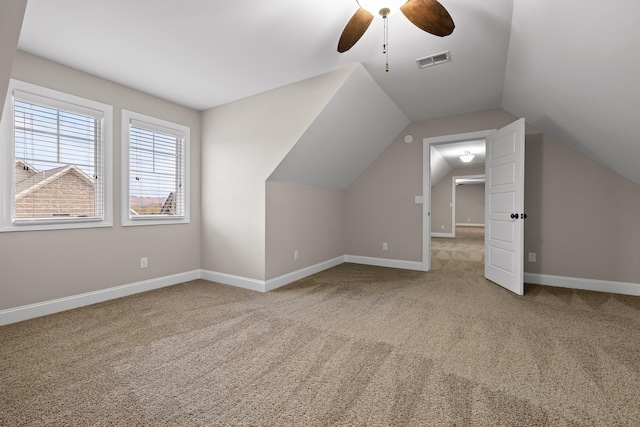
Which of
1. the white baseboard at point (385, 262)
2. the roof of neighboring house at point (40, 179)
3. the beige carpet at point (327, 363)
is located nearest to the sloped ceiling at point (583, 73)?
the beige carpet at point (327, 363)

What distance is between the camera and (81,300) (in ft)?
9.43

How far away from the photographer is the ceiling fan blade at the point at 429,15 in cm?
164

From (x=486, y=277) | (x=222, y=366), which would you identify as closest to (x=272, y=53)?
(x=222, y=366)

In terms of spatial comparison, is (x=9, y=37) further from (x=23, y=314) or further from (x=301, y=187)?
(x=301, y=187)

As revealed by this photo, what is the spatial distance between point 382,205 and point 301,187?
64.1 inches

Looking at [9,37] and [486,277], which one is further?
[486,277]

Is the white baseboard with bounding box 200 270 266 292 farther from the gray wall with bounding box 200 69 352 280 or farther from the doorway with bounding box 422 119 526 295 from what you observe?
the doorway with bounding box 422 119 526 295

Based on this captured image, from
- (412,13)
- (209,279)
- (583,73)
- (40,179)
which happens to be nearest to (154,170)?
(40,179)

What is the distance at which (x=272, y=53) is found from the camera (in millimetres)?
2611

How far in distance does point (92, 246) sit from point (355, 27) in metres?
3.27

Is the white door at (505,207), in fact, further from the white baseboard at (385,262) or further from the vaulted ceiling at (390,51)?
the white baseboard at (385,262)

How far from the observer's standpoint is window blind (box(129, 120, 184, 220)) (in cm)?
337

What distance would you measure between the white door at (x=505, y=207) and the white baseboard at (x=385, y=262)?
101 centimetres

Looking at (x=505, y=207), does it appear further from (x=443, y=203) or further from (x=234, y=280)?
(x=443, y=203)
